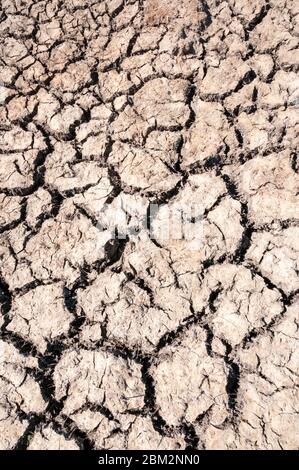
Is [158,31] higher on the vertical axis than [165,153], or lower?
higher

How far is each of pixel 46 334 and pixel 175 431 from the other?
545mm

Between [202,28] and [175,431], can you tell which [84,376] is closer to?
[175,431]

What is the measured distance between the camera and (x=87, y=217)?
1860mm

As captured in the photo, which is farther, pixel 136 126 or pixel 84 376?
pixel 136 126

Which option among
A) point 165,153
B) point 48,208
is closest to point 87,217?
point 48,208

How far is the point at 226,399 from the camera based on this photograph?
1.41m

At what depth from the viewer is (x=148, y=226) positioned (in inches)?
71.4

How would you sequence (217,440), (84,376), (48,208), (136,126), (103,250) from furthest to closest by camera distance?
(136,126), (48,208), (103,250), (84,376), (217,440)

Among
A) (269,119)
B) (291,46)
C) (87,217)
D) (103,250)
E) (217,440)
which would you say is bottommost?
(217,440)

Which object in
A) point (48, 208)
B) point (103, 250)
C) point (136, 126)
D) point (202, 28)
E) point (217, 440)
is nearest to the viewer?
point (217, 440)

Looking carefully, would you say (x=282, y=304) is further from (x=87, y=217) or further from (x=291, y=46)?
(x=291, y=46)

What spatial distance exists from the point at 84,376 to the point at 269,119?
1267 millimetres

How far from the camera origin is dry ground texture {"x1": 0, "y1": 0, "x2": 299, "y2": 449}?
1.43 meters

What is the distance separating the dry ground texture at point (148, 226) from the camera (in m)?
1.43
